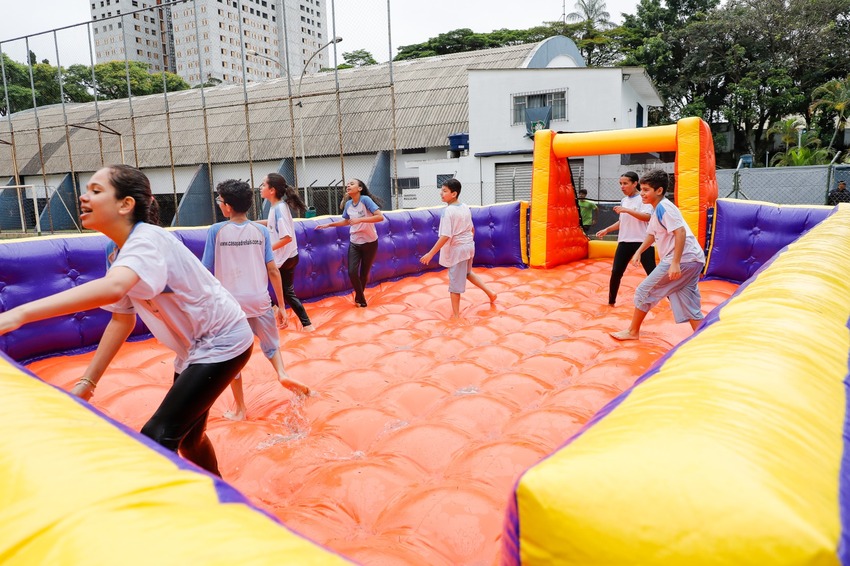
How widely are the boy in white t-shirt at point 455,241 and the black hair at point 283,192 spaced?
1237 mm

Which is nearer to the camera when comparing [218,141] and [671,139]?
[671,139]

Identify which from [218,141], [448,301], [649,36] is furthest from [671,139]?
[649,36]

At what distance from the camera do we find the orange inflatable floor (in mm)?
2127

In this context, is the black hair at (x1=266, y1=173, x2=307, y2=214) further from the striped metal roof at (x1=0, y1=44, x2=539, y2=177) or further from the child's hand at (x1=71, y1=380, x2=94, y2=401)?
the striped metal roof at (x1=0, y1=44, x2=539, y2=177)

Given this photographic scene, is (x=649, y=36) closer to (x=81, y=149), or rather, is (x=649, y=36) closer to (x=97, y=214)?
(x=81, y=149)

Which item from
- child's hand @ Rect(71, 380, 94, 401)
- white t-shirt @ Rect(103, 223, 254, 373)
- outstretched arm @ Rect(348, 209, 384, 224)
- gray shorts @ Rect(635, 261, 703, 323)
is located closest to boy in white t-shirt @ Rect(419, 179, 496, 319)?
outstretched arm @ Rect(348, 209, 384, 224)

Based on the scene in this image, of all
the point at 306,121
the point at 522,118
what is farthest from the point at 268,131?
the point at 522,118

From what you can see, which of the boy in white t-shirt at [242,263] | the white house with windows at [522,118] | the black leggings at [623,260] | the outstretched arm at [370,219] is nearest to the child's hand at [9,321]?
the boy in white t-shirt at [242,263]

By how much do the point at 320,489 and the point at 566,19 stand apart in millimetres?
35022

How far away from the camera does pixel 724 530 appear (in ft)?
2.48

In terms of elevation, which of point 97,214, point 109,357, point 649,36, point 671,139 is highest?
point 649,36

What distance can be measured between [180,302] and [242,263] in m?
1.31

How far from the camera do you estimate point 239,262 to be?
11.3ft

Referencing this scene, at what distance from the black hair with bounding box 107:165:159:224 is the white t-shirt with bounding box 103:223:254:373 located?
0.10m
